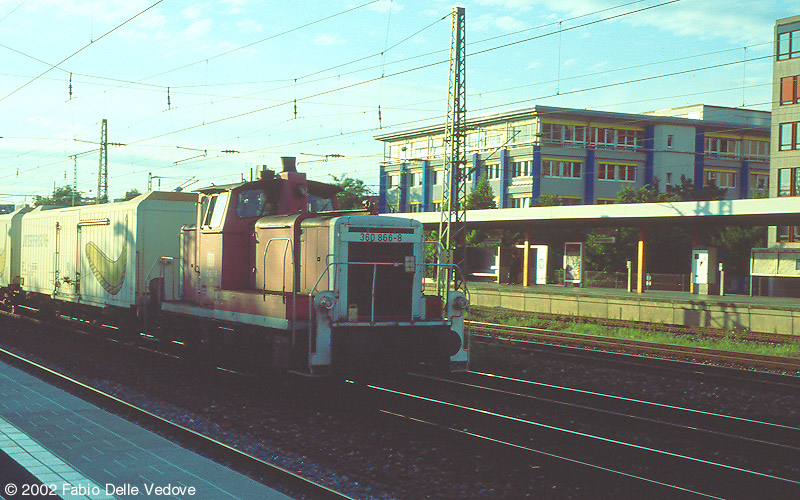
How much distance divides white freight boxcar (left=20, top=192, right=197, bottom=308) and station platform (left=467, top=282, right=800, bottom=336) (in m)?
11.7

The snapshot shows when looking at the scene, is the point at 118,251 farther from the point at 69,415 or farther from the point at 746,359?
the point at 746,359

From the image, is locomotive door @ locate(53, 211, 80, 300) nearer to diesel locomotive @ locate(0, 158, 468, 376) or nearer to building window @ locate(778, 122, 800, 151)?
diesel locomotive @ locate(0, 158, 468, 376)

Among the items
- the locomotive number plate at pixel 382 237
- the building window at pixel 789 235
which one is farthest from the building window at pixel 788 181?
the locomotive number plate at pixel 382 237

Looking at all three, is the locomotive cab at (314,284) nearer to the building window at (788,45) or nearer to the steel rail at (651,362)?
the steel rail at (651,362)

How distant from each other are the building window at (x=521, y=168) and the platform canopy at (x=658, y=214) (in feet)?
94.0

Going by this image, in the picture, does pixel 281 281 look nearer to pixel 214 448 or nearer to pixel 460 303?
pixel 460 303

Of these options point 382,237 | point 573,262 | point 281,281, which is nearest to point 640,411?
point 382,237

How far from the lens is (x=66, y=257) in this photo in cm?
1827

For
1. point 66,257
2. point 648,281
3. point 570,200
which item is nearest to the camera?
point 66,257

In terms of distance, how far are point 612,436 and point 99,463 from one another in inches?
216

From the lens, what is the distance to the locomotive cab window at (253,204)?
1112 cm

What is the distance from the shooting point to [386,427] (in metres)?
8.61

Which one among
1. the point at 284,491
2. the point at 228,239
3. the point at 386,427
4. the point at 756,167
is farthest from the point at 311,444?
the point at 756,167

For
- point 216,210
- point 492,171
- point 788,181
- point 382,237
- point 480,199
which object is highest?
point 492,171
